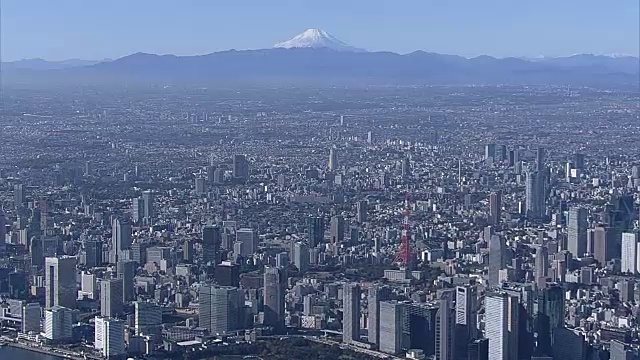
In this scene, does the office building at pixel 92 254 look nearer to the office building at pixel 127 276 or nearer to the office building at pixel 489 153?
the office building at pixel 127 276

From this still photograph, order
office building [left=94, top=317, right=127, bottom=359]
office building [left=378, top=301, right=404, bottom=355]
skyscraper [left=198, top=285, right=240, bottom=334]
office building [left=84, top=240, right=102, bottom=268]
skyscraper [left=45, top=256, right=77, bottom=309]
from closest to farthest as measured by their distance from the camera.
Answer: office building [left=94, top=317, right=127, bottom=359] < office building [left=378, top=301, right=404, bottom=355] < skyscraper [left=198, top=285, right=240, bottom=334] < skyscraper [left=45, top=256, right=77, bottom=309] < office building [left=84, top=240, right=102, bottom=268]

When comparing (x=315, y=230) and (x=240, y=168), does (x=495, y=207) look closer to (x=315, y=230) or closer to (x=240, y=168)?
(x=315, y=230)

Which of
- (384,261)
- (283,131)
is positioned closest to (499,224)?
(384,261)

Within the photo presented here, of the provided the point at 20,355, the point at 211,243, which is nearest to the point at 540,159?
the point at 211,243

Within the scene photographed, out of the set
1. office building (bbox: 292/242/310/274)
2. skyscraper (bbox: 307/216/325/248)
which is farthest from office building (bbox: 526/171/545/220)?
office building (bbox: 292/242/310/274)

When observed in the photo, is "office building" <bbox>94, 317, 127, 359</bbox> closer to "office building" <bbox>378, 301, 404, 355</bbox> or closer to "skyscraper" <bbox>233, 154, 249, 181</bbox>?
"office building" <bbox>378, 301, 404, 355</bbox>

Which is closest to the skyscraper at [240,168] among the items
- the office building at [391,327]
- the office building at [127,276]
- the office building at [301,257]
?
the office building at [301,257]

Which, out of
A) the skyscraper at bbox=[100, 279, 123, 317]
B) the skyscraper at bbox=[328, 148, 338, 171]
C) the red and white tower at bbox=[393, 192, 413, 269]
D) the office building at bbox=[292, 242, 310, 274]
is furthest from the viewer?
the skyscraper at bbox=[328, 148, 338, 171]
